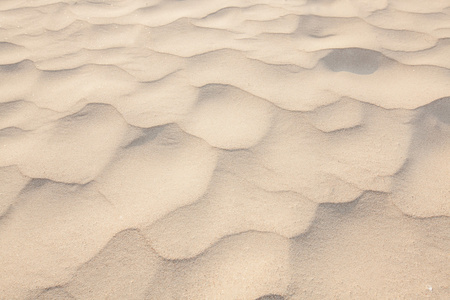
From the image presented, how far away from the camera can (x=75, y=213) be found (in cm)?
101

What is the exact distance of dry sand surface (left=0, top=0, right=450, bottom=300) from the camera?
0.87 meters

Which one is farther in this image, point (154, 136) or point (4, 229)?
point (154, 136)

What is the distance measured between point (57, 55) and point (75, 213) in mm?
1046

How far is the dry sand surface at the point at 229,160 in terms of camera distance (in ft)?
2.85

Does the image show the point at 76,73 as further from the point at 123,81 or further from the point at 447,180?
the point at 447,180

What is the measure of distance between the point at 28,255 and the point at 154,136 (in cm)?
54

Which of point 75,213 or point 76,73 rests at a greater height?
point 76,73

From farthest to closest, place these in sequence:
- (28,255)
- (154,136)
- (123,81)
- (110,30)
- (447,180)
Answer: (110,30) → (123,81) → (154,136) → (447,180) → (28,255)

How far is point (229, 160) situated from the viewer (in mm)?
1127

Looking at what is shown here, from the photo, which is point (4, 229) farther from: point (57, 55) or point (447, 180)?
point (447, 180)

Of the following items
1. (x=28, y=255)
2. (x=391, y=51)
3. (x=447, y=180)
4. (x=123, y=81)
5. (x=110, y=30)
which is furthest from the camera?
(x=110, y=30)

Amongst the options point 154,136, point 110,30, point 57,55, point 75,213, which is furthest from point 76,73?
point 75,213

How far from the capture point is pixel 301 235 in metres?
0.92

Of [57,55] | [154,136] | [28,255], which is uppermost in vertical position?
[57,55]
